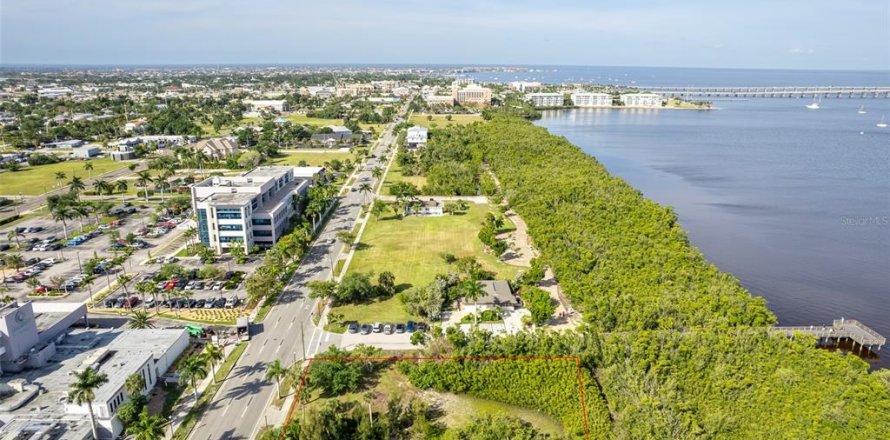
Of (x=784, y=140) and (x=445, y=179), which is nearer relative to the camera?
(x=445, y=179)

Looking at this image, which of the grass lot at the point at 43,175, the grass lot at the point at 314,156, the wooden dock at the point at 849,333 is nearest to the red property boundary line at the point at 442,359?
the wooden dock at the point at 849,333

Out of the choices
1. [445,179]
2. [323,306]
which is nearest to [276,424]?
[323,306]

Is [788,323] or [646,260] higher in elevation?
[646,260]

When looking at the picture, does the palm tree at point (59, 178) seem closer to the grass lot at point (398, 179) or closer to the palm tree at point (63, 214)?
the palm tree at point (63, 214)

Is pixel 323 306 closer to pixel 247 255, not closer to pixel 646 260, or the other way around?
pixel 247 255

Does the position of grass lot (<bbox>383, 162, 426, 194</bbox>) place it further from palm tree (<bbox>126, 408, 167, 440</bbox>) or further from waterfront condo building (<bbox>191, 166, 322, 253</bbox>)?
palm tree (<bbox>126, 408, 167, 440</bbox>)

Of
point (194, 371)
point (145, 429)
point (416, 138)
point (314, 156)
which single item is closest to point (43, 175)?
point (314, 156)

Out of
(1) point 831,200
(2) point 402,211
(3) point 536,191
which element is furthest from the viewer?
(1) point 831,200

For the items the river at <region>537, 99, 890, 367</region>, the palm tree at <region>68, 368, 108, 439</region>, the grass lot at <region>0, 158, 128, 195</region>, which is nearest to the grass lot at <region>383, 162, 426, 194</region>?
the river at <region>537, 99, 890, 367</region>

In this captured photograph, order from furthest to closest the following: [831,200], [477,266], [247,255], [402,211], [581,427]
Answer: [831,200]
[402,211]
[247,255]
[477,266]
[581,427]
